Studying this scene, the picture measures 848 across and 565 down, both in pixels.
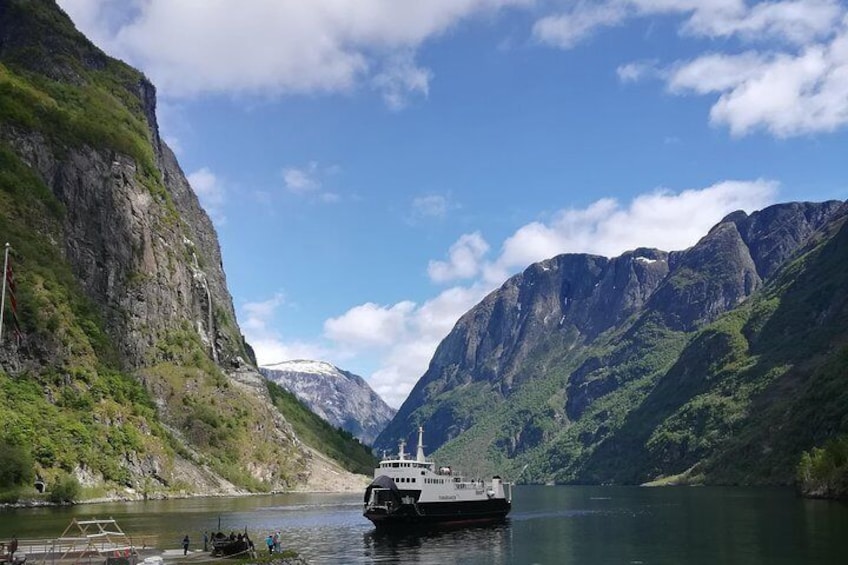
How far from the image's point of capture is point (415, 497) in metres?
134

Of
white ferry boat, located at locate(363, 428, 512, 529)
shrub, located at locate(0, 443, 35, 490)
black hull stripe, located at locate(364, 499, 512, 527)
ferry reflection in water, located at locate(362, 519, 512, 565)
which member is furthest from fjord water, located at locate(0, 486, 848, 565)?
shrub, located at locate(0, 443, 35, 490)

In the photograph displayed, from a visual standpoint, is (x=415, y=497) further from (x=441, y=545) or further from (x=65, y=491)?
(x=65, y=491)

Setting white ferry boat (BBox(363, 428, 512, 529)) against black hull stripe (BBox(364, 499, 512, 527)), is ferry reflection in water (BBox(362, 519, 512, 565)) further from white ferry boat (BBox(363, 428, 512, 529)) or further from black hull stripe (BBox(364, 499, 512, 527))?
white ferry boat (BBox(363, 428, 512, 529))

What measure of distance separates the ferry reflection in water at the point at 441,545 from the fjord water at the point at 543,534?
0.45 ft

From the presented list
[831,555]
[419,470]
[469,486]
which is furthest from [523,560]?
[469,486]

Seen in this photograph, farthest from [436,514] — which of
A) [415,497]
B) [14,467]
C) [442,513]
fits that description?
[14,467]

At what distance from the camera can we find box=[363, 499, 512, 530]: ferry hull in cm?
13112

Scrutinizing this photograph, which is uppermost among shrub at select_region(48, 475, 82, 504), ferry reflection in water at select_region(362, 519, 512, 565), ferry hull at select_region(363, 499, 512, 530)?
shrub at select_region(48, 475, 82, 504)

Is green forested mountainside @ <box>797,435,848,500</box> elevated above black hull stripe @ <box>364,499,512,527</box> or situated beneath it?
elevated above

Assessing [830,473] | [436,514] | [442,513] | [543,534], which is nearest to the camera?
[543,534]

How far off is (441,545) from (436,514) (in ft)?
84.2

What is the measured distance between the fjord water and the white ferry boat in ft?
14.7

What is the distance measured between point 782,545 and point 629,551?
59.3ft

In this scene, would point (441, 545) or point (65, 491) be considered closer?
point (441, 545)
